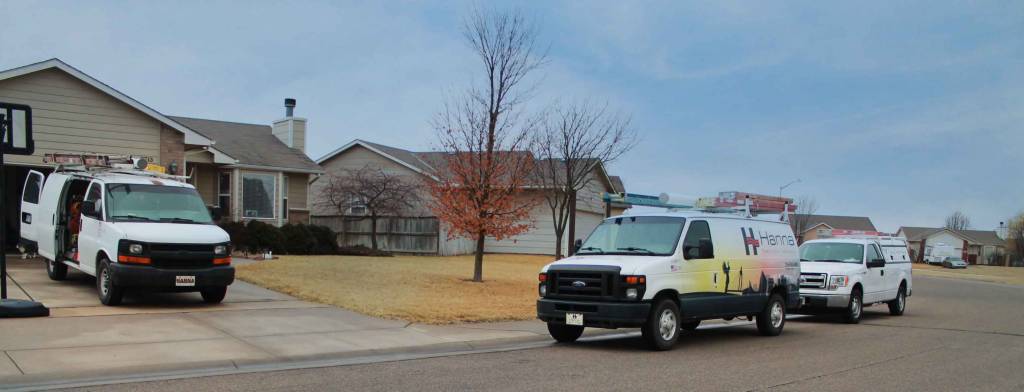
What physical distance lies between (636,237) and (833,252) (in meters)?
8.20

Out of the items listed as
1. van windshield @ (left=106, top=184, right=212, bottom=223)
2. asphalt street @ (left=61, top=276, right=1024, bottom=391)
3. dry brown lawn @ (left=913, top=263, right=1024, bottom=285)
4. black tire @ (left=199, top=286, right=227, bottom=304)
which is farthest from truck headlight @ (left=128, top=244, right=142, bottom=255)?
dry brown lawn @ (left=913, top=263, right=1024, bottom=285)

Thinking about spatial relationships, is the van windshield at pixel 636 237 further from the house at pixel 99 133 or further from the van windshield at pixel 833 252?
the van windshield at pixel 833 252

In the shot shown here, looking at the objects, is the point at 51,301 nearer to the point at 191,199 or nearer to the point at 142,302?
the point at 142,302

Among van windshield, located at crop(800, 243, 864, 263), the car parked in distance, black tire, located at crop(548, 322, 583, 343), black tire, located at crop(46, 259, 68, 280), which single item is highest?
van windshield, located at crop(800, 243, 864, 263)

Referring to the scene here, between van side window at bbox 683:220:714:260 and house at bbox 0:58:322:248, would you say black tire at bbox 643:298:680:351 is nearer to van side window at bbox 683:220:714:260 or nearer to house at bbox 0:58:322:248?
van side window at bbox 683:220:714:260

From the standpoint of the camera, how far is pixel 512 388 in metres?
8.09

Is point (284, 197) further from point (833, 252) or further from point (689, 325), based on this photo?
point (689, 325)

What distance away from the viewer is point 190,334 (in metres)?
10.6

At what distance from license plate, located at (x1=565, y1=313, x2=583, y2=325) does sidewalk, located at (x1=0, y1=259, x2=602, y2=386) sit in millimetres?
1148

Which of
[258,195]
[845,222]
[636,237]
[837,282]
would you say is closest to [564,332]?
[636,237]

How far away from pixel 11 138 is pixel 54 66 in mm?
8362

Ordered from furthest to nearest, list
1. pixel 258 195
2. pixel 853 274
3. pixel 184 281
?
1. pixel 258 195
2. pixel 853 274
3. pixel 184 281

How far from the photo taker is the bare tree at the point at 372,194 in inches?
1258

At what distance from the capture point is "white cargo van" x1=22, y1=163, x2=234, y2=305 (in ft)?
40.0
